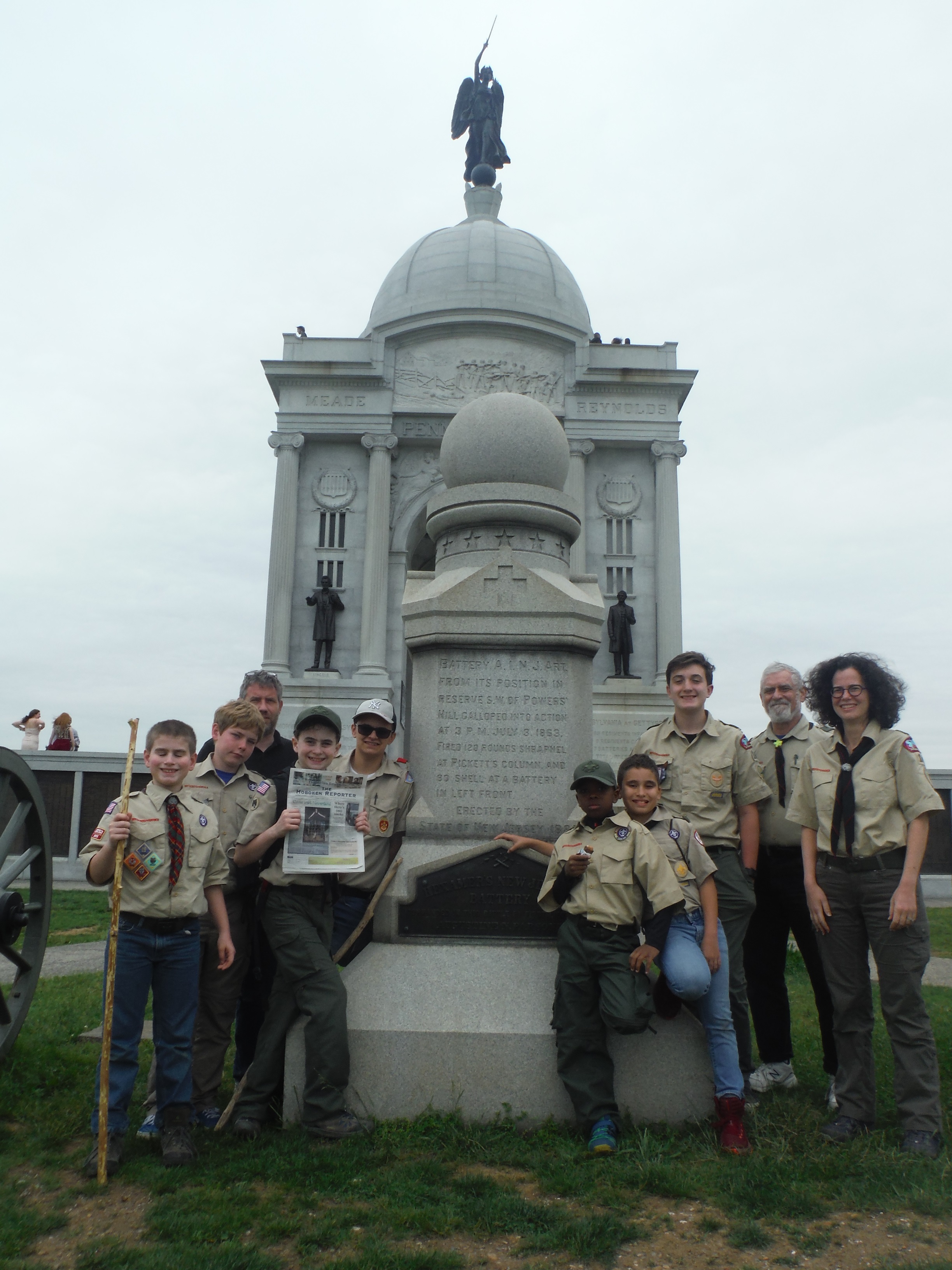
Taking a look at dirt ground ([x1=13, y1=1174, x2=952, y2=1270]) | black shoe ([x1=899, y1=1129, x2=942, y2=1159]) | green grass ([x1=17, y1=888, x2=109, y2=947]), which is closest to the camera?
dirt ground ([x1=13, y1=1174, x2=952, y2=1270])

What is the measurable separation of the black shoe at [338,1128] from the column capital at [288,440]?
78.7 ft

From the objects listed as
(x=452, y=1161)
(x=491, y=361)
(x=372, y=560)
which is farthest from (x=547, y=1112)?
(x=491, y=361)

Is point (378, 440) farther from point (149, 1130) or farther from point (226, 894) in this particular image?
point (149, 1130)

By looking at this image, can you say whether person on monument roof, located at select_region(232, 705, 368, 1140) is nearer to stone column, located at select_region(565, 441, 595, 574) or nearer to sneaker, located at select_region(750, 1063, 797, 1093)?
sneaker, located at select_region(750, 1063, 797, 1093)

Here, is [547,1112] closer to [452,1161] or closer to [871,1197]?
[452,1161]

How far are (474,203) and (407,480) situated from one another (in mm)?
A: 12864

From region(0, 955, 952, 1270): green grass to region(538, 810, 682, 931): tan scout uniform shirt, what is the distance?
94cm

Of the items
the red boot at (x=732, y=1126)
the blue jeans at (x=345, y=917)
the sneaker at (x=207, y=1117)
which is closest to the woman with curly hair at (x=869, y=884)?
the red boot at (x=732, y=1126)

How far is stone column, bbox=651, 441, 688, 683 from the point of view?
2556cm

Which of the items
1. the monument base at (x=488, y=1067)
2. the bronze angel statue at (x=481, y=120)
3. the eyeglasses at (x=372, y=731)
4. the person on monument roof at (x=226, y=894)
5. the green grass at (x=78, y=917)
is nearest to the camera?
the monument base at (x=488, y=1067)

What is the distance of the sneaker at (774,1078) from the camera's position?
519 centimetres

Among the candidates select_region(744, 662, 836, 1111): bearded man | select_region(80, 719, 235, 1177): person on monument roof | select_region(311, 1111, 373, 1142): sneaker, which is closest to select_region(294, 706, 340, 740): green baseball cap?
select_region(80, 719, 235, 1177): person on monument roof

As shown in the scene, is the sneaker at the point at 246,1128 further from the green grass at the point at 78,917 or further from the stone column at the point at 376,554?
the stone column at the point at 376,554

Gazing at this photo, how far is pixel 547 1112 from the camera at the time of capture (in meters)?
4.31
